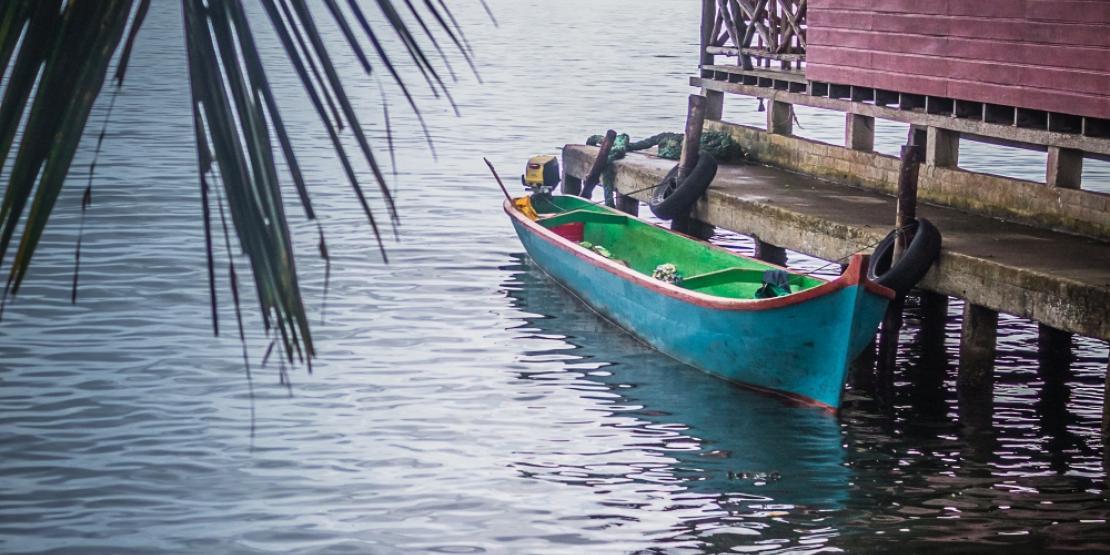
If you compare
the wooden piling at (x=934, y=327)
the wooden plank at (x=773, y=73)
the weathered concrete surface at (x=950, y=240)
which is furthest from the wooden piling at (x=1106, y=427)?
the wooden plank at (x=773, y=73)

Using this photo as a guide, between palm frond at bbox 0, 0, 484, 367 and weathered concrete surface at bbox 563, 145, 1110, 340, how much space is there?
33.0 ft

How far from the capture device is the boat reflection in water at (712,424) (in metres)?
10.6

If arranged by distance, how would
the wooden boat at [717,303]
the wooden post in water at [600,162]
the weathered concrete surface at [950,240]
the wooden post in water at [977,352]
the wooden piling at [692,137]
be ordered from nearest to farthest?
the weathered concrete surface at [950,240], the wooden boat at [717,303], the wooden post in water at [977,352], the wooden piling at [692,137], the wooden post in water at [600,162]

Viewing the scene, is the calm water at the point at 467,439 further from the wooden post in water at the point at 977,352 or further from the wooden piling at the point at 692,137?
the wooden piling at the point at 692,137

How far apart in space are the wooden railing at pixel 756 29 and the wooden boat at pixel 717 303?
3.57m

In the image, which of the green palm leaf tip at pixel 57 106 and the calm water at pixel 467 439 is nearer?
the green palm leaf tip at pixel 57 106

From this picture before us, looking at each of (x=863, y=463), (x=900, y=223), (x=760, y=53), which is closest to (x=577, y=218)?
(x=760, y=53)

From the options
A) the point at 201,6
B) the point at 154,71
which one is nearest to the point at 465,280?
the point at 201,6

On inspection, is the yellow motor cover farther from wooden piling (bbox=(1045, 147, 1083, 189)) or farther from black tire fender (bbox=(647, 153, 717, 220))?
wooden piling (bbox=(1045, 147, 1083, 189))

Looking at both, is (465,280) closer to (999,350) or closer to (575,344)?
(575,344)

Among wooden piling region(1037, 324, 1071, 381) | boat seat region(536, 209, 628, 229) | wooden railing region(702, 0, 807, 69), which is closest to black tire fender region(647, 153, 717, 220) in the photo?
boat seat region(536, 209, 628, 229)

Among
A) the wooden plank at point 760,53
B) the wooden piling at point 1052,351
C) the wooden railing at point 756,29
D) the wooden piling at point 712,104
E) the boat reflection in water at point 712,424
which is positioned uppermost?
the wooden railing at point 756,29

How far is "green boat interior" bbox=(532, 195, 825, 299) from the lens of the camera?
13672 millimetres

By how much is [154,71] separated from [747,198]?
155 feet
